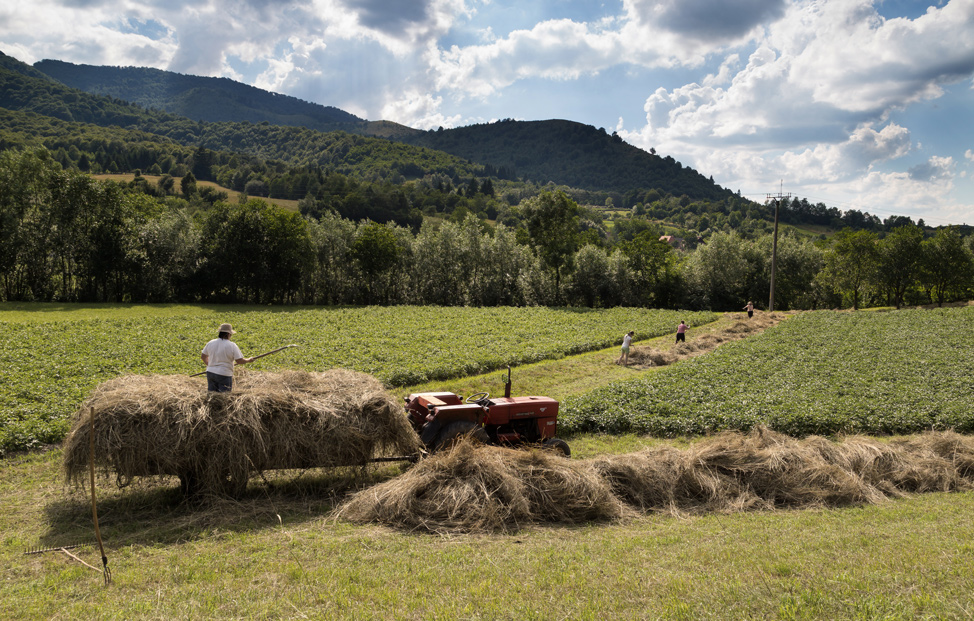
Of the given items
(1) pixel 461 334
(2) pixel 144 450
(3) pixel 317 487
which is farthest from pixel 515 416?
(1) pixel 461 334

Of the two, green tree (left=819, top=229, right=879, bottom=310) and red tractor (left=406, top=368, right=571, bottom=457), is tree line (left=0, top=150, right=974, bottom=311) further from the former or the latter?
red tractor (left=406, top=368, right=571, bottom=457)

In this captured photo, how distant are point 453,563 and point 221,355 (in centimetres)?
603

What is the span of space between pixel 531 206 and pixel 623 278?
613 inches

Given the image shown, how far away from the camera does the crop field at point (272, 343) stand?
17.4 m

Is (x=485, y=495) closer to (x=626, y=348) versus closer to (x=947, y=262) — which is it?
(x=626, y=348)

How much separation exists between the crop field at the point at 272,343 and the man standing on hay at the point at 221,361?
797 centimetres

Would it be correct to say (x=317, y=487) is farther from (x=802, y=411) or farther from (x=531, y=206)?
(x=531, y=206)

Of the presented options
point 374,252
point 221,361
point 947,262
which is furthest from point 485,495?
point 947,262

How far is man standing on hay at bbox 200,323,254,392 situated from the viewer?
995 cm

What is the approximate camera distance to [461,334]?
118ft

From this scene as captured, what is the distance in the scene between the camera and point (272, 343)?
99.0 ft

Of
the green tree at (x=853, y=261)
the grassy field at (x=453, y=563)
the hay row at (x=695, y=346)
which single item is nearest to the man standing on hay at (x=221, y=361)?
the grassy field at (x=453, y=563)

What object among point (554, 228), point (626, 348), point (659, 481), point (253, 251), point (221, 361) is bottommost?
point (659, 481)

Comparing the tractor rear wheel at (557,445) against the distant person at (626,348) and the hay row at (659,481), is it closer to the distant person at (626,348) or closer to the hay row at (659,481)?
the hay row at (659,481)
